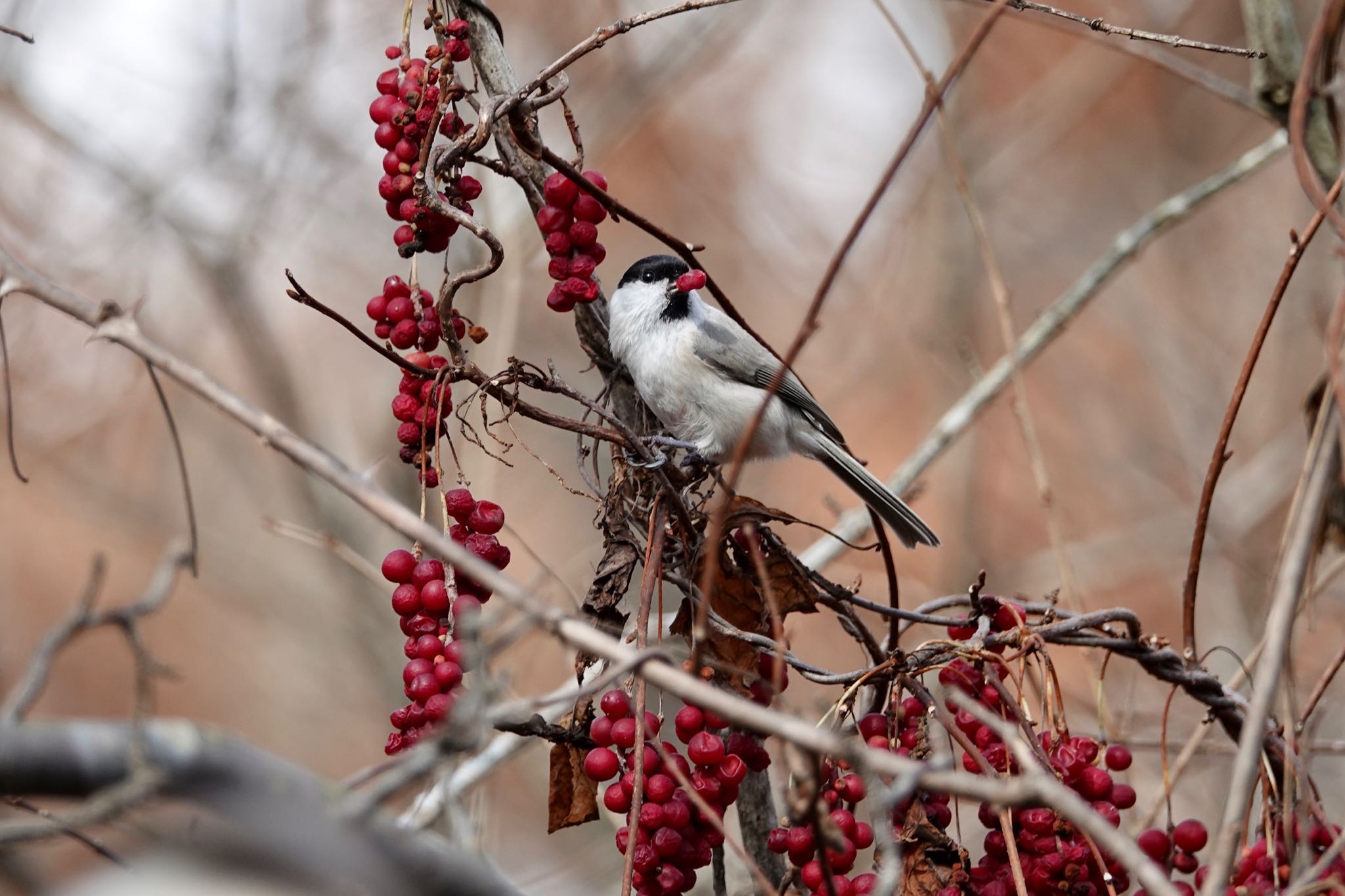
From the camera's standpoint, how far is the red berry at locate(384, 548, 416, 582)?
50.8 inches

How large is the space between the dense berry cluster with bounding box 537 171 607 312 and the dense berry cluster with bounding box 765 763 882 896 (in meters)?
0.74

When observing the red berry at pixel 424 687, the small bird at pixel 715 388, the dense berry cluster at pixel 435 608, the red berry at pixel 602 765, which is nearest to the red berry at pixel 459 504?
the dense berry cluster at pixel 435 608

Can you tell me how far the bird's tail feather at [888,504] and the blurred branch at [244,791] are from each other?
80.9 inches

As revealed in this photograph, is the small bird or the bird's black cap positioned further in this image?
the bird's black cap

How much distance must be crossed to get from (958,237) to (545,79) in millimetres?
3650

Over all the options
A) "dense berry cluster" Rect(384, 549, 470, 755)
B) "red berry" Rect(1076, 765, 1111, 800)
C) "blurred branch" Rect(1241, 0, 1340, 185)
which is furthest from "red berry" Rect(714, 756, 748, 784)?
"blurred branch" Rect(1241, 0, 1340, 185)

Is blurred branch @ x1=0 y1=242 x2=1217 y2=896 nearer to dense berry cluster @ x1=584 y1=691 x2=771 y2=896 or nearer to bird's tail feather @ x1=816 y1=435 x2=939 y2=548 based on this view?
dense berry cluster @ x1=584 y1=691 x2=771 y2=896

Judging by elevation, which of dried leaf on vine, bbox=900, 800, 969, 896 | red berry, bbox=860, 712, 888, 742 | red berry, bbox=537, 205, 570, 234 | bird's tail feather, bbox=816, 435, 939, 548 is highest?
bird's tail feather, bbox=816, 435, 939, 548

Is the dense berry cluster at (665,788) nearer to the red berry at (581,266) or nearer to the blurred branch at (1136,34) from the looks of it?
the red berry at (581,266)

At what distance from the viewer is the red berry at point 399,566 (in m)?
1.29

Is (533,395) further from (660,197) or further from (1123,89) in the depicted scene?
(1123,89)

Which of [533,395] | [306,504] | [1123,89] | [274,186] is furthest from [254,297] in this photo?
[1123,89]

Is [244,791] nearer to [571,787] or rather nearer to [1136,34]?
[571,787]

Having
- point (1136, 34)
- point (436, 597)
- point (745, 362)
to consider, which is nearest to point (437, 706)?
point (436, 597)
